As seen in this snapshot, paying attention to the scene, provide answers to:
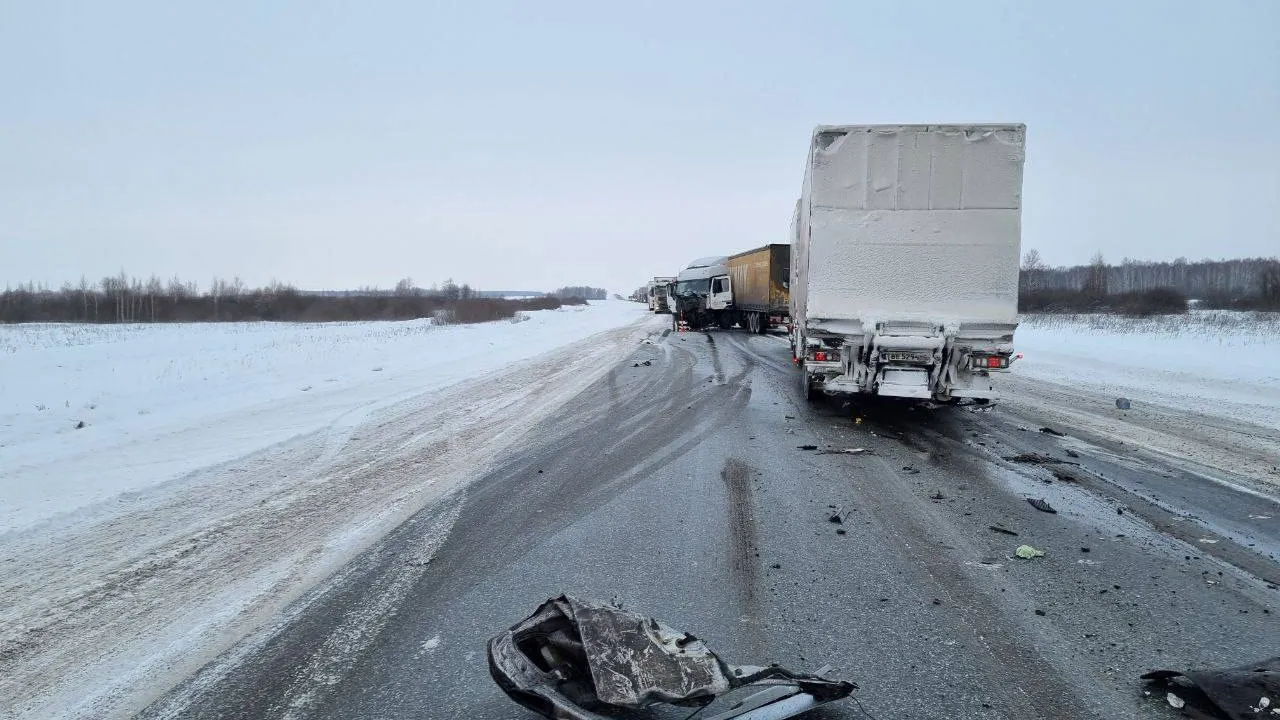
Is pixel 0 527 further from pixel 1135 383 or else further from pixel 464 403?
pixel 1135 383

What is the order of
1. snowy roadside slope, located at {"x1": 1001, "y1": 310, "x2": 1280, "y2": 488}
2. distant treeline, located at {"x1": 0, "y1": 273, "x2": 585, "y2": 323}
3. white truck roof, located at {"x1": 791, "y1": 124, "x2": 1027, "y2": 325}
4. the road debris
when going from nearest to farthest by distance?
the road debris < snowy roadside slope, located at {"x1": 1001, "y1": 310, "x2": 1280, "y2": 488} < white truck roof, located at {"x1": 791, "y1": 124, "x2": 1027, "y2": 325} < distant treeline, located at {"x1": 0, "y1": 273, "x2": 585, "y2": 323}

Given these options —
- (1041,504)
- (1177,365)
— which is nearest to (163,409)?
(1041,504)

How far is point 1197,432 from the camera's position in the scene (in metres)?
9.16

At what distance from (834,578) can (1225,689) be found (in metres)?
1.93

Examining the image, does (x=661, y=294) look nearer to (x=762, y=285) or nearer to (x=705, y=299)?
(x=705, y=299)

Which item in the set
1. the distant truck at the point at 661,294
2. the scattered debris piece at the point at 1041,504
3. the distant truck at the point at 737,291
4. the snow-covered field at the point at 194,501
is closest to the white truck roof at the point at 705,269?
the distant truck at the point at 737,291

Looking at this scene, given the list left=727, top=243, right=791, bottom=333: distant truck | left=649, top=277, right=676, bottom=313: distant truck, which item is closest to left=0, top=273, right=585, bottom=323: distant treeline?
left=649, top=277, right=676, bottom=313: distant truck

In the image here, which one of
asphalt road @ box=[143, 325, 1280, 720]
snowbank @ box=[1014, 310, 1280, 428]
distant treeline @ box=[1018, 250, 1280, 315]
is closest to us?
asphalt road @ box=[143, 325, 1280, 720]

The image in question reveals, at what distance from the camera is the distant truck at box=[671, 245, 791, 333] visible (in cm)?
2747

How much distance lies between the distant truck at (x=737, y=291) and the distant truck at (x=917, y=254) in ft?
57.2

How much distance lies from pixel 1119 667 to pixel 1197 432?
7722mm

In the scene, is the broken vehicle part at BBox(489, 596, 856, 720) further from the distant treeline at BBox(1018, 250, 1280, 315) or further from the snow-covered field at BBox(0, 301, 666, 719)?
the distant treeline at BBox(1018, 250, 1280, 315)

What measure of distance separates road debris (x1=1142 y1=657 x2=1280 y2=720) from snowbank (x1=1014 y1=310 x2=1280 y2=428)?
8.78m

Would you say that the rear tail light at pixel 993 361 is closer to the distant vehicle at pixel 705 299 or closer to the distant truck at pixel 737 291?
the distant truck at pixel 737 291
